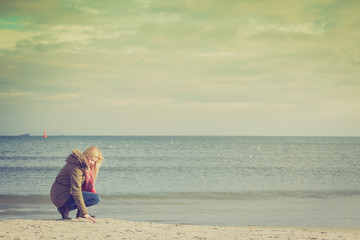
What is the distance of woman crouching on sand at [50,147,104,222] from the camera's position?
7.33 meters

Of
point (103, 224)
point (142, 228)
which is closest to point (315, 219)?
point (142, 228)

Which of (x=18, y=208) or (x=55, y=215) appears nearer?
(x=55, y=215)

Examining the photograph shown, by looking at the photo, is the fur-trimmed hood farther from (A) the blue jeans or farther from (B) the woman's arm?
(A) the blue jeans

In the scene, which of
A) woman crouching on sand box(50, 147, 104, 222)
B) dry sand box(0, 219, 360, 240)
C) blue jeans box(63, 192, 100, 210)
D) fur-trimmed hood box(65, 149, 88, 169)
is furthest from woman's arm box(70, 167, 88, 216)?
dry sand box(0, 219, 360, 240)

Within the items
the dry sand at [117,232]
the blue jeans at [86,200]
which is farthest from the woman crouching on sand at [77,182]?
the dry sand at [117,232]

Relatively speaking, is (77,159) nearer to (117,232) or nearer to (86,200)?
(86,200)

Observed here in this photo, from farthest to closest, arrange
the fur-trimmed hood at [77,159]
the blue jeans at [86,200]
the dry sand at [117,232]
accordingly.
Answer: the blue jeans at [86,200] → the fur-trimmed hood at [77,159] → the dry sand at [117,232]

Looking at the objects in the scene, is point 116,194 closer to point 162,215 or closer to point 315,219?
point 162,215

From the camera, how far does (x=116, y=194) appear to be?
16.2m

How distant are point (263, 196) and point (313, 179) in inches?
319

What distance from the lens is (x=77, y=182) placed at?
736 centimetres

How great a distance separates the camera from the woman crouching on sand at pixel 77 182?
289 inches

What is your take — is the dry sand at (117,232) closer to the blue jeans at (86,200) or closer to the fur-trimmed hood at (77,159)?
the blue jeans at (86,200)

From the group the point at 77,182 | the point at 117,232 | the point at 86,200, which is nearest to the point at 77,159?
the point at 77,182
